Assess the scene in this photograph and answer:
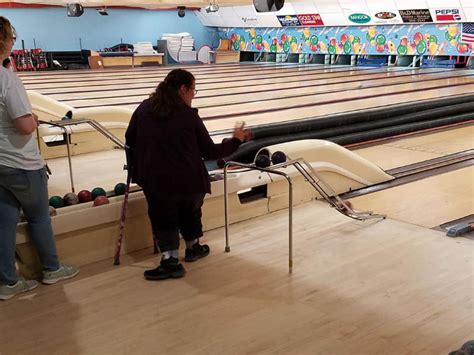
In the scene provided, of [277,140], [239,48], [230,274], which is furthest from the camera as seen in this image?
[239,48]

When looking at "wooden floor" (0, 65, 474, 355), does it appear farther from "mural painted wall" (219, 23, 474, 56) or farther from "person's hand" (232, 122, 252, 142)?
"mural painted wall" (219, 23, 474, 56)

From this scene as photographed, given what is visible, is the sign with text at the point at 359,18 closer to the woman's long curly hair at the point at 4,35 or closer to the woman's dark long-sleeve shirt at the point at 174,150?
the woman's dark long-sleeve shirt at the point at 174,150

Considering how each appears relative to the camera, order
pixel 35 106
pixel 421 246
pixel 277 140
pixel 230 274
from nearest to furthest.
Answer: pixel 230 274 → pixel 421 246 → pixel 277 140 → pixel 35 106

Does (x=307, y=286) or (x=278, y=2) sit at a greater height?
(x=278, y=2)

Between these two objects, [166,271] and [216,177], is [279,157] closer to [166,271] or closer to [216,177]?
[216,177]

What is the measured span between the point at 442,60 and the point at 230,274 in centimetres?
1263

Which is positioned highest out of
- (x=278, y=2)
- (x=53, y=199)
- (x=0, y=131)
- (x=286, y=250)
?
(x=278, y=2)

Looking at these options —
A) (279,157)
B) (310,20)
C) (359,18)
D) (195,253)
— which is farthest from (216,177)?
(310,20)

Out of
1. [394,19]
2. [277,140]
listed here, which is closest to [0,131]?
[277,140]

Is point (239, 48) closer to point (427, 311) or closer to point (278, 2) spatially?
point (278, 2)

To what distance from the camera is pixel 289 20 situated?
1683 centimetres

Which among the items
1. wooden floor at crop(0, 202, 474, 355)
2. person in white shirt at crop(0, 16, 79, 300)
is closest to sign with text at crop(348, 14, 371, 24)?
wooden floor at crop(0, 202, 474, 355)

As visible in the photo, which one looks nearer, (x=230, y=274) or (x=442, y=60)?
(x=230, y=274)

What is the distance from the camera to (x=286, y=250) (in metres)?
3.28
